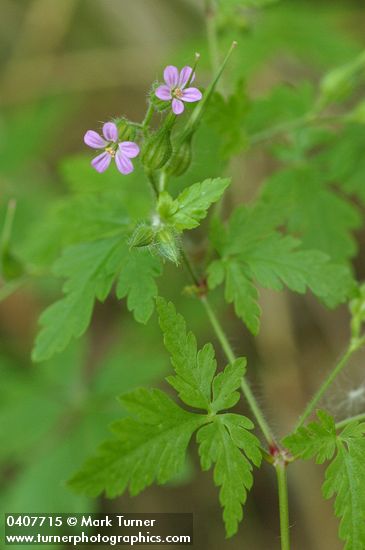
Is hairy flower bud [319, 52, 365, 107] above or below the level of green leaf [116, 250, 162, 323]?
above

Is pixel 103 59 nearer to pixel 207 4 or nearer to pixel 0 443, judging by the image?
pixel 207 4

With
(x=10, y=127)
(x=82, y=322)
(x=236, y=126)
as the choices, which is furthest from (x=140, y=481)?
(x=10, y=127)

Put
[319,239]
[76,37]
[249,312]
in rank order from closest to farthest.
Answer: [249,312]
[319,239]
[76,37]

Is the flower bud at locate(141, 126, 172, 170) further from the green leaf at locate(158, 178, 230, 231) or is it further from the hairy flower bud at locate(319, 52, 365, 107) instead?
the hairy flower bud at locate(319, 52, 365, 107)

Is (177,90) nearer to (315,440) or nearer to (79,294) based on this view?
(79,294)

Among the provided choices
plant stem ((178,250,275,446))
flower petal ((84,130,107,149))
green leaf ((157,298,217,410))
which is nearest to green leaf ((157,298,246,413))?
green leaf ((157,298,217,410))

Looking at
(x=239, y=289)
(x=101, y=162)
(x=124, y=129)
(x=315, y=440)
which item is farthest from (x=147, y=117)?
(x=315, y=440)

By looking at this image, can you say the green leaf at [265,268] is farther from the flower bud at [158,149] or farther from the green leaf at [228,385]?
the flower bud at [158,149]
